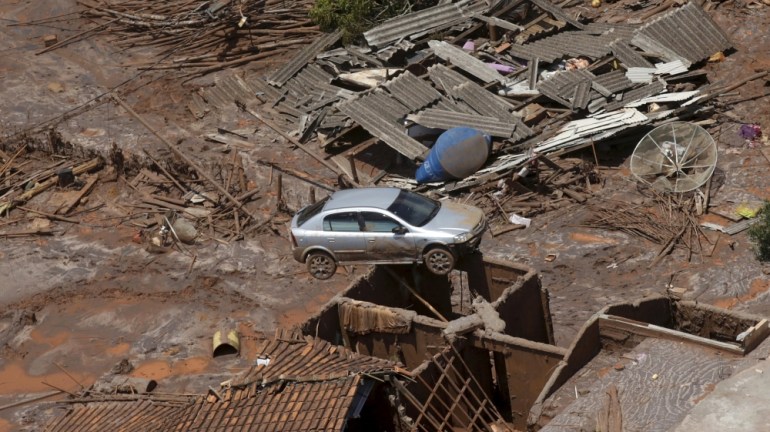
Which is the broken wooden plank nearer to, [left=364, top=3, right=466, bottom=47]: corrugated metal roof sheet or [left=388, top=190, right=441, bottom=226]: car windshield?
[left=364, top=3, right=466, bottom=47]: corrugated metal roof sheet

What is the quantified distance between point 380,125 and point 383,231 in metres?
7.98

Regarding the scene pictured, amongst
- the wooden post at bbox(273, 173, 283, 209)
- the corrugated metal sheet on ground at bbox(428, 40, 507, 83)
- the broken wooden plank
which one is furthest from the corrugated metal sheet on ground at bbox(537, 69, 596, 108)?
the broken wooden plank

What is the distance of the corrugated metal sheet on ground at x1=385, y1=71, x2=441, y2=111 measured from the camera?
31.0 meters

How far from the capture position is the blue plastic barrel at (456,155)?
94.9ft

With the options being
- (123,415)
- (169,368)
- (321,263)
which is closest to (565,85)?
(321,263)

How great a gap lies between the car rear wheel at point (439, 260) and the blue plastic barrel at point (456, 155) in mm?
6628

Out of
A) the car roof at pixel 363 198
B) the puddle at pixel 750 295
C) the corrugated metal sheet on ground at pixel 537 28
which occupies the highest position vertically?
the car roof at pixel 363 198

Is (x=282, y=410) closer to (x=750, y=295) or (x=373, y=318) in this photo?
(x=373, y=318)

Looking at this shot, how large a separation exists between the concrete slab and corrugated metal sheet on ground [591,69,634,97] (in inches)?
623

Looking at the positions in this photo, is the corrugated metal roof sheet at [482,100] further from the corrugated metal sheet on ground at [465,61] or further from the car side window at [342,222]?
the car side window at [342,222]

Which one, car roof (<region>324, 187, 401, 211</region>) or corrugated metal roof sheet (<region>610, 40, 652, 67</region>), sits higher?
car roof (<region>324, 187, 401, 211</region>)

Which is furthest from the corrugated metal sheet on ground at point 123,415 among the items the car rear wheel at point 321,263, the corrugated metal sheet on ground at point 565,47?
the corrugated metal sheet on ground at point 565,47

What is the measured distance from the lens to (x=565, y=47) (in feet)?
109

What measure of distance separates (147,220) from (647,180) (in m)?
13.0
